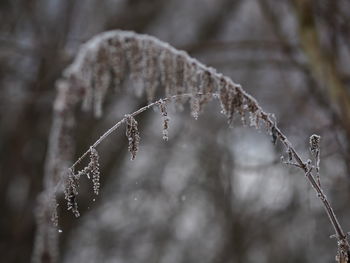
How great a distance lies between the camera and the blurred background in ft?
20.4

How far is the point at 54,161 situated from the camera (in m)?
1.63

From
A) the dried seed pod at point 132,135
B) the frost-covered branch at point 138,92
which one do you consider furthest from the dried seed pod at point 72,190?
the dried seed pod at point 132,135

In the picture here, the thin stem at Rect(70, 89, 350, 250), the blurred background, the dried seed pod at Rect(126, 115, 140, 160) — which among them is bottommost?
the thin stem at Rect(70, 89, 350, 250)

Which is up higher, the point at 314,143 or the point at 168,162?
the point at 168,162

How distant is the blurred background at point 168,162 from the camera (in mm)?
6215

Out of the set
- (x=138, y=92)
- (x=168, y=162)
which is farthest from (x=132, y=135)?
(x=168, y=162)

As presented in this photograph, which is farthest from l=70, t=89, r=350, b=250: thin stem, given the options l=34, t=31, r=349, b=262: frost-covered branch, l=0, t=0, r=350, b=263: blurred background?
l=0, t=0, r=350, b=263: blurred background

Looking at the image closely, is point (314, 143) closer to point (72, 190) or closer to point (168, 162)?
point (72, 190)

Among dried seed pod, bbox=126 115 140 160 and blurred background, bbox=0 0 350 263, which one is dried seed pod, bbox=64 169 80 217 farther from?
blurred background, bbox=0 0 350 263

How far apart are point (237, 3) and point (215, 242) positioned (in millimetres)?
3518

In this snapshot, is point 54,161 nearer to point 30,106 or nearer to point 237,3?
point 30,106

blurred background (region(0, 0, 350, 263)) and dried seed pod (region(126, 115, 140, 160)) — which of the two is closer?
dried seed pod (region(126, 115, 140, 160))

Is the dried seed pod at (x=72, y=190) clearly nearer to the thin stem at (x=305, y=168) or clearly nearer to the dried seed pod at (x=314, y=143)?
the thin stem at (x=305, y=168)

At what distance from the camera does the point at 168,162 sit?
8430 millimetres
